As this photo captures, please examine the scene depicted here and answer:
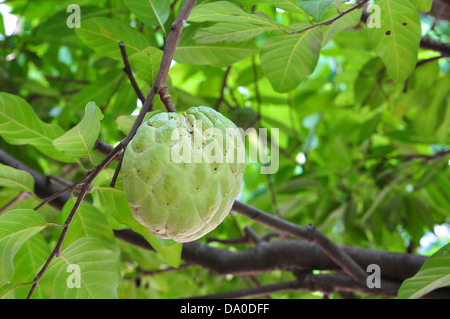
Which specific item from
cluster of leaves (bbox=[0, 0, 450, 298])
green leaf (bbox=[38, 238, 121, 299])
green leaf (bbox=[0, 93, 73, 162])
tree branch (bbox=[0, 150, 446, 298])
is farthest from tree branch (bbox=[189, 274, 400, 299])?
green leaf (bbox=[0, 93, 73, 162])

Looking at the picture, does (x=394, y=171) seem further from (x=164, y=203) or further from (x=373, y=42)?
(x=164, y=203)

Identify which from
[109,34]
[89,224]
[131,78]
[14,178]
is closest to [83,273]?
[89,224]

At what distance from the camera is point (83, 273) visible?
108 cm

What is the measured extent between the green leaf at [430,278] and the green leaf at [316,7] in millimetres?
582

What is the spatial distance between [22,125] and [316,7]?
70 centimetres

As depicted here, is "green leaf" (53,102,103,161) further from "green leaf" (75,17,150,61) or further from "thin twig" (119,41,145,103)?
"green leaf" (75,17,150,61)

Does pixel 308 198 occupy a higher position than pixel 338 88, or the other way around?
pixel 338 88

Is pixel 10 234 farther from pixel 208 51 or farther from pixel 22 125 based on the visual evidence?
pixel 208 51

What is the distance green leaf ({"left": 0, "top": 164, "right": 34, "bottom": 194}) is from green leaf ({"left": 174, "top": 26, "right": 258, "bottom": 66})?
489 mm

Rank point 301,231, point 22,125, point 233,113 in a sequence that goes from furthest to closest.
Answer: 1. point 233,113
2. point 301,231
3. point 22,125

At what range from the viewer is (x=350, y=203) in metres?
2.14

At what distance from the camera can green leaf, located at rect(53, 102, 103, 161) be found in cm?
90

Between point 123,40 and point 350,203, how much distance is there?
1.35 m
